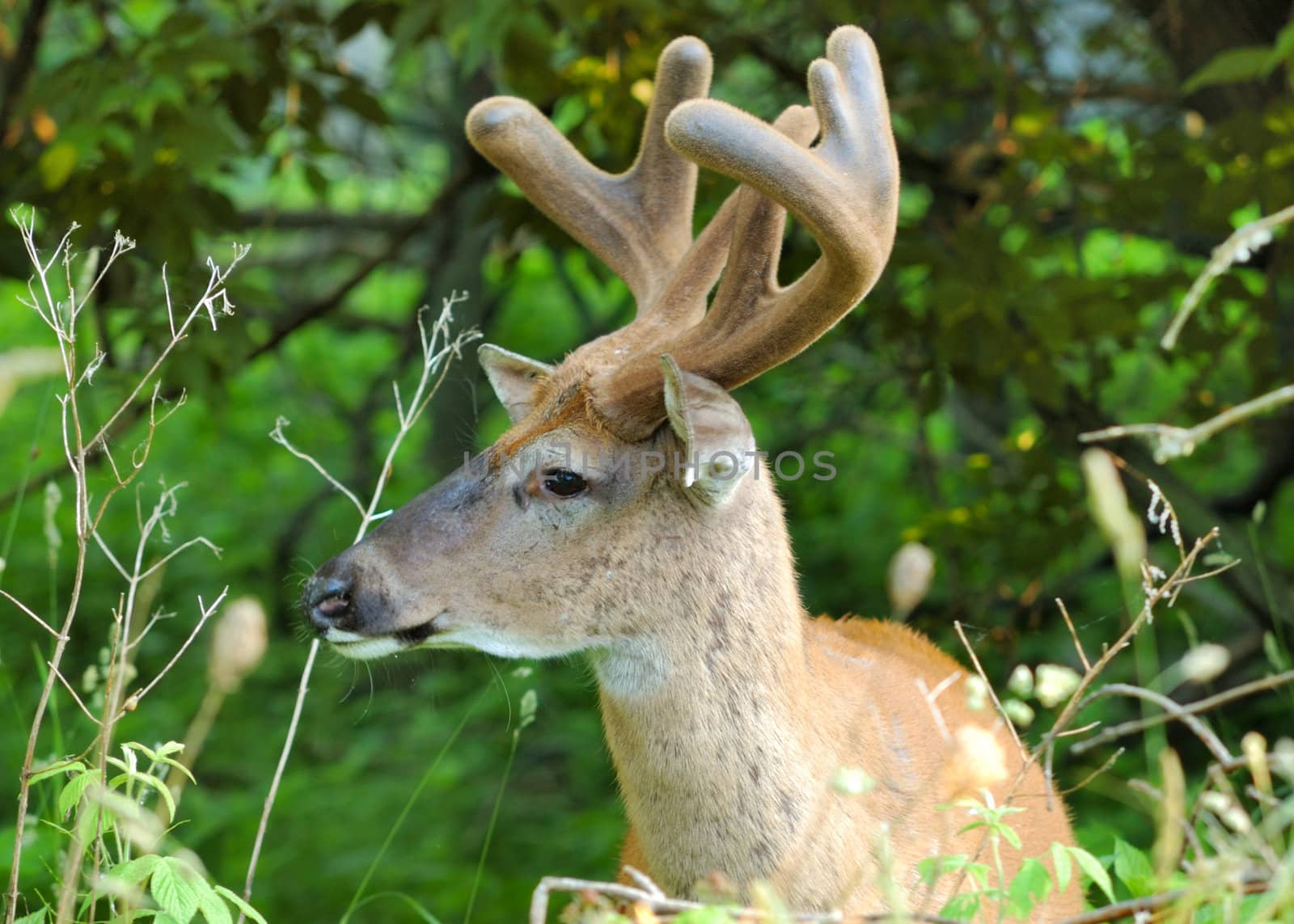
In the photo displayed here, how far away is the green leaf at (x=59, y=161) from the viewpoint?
405cm

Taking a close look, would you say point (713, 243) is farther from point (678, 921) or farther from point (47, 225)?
point (47, 225)

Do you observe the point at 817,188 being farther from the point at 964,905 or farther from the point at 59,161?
the point at 59,161

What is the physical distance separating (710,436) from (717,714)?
55 cm

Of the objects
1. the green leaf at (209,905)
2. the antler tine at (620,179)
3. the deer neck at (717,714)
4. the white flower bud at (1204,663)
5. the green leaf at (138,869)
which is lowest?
the deer neck at (717,714)

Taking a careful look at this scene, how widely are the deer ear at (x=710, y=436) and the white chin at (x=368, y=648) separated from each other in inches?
26.8

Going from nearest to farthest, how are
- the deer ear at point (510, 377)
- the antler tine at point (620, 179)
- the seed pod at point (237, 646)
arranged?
the seed pod at point (237, 646)
the deer ear at point (510, 377)
the antler tine at point (620, 179)

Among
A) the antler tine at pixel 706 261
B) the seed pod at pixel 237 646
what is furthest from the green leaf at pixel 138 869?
the antler tine at pixel 706 261

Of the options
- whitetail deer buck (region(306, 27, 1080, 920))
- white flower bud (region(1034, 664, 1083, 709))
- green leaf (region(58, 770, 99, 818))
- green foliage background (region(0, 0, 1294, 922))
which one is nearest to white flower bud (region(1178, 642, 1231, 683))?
white flower bud (region(1034, 664, 1083, 709))

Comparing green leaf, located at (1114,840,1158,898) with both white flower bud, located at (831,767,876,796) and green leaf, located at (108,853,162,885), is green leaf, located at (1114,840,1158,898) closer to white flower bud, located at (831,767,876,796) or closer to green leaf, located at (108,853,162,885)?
white flower bud, located at (831,767,876,796)

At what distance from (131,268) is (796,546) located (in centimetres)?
410

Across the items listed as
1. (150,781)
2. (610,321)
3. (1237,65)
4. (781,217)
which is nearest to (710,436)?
(781,217)

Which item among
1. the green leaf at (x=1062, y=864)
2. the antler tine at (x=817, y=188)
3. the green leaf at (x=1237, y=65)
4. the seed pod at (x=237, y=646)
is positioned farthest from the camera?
the green leaf at (x=1237, y=65)

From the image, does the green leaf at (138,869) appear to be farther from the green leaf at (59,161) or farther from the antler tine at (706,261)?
the green leaf at (59,161)

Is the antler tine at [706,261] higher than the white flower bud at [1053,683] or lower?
higher
